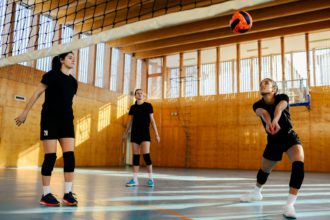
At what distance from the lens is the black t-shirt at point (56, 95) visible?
367cm

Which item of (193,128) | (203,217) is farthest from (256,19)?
(203,217)

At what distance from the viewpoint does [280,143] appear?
3709 millimetres

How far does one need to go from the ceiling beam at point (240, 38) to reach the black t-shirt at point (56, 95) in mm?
14461

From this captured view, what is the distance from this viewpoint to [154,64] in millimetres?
Answer: 20172

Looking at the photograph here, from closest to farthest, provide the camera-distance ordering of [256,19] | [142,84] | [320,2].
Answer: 1. [320,2]
2. [256,19]
3. [142,84]

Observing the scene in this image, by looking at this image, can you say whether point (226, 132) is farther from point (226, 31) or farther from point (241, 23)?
point (241, 23)

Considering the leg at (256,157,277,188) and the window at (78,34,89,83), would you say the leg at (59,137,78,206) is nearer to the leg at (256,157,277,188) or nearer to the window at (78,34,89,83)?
the leg at (256,157,277,188)

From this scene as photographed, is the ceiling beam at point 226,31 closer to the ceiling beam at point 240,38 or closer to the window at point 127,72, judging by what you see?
the window at point 127,72

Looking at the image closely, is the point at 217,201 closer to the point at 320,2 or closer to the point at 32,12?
the point at 320,2

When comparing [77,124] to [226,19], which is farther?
[77,124]

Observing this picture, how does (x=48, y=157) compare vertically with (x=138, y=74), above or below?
below

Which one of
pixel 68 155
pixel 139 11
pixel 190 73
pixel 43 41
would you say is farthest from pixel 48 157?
pixel 190 73

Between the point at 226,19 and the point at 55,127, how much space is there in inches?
485

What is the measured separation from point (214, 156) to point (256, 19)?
7356mm
